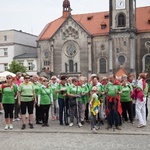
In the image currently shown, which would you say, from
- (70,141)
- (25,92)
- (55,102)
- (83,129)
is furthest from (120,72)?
(70,141)

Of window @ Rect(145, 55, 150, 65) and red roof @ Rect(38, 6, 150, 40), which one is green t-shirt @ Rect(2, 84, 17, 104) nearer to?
window @ Rect(145, 55, 150, 65)

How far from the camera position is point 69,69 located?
1959 inches

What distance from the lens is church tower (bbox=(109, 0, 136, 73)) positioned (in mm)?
44234

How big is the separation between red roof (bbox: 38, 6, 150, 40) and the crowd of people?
34241mm

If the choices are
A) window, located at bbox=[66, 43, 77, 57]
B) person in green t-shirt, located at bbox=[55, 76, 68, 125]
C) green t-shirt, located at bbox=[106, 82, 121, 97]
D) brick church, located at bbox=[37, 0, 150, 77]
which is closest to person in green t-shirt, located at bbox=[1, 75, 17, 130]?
person in green t-shirt, located at bbox=[55, 76, 68, 125]

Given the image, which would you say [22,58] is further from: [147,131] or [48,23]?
[147,131]

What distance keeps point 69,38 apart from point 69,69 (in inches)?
199

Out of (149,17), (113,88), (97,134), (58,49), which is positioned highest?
(149,17)

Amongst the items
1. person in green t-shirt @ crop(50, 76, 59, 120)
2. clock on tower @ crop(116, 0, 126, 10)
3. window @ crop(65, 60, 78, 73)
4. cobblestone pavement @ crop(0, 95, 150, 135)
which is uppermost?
clock on tower @ crop(116, 0, 126, 10)

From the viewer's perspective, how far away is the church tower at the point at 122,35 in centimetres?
4423

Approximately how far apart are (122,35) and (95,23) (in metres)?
7.49

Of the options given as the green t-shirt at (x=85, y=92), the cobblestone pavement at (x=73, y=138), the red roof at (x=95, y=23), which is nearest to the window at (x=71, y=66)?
the red roof at (x=95, y=23)

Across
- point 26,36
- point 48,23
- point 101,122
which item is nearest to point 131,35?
point 48,23

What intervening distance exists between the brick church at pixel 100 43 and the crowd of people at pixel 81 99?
3215 cm
